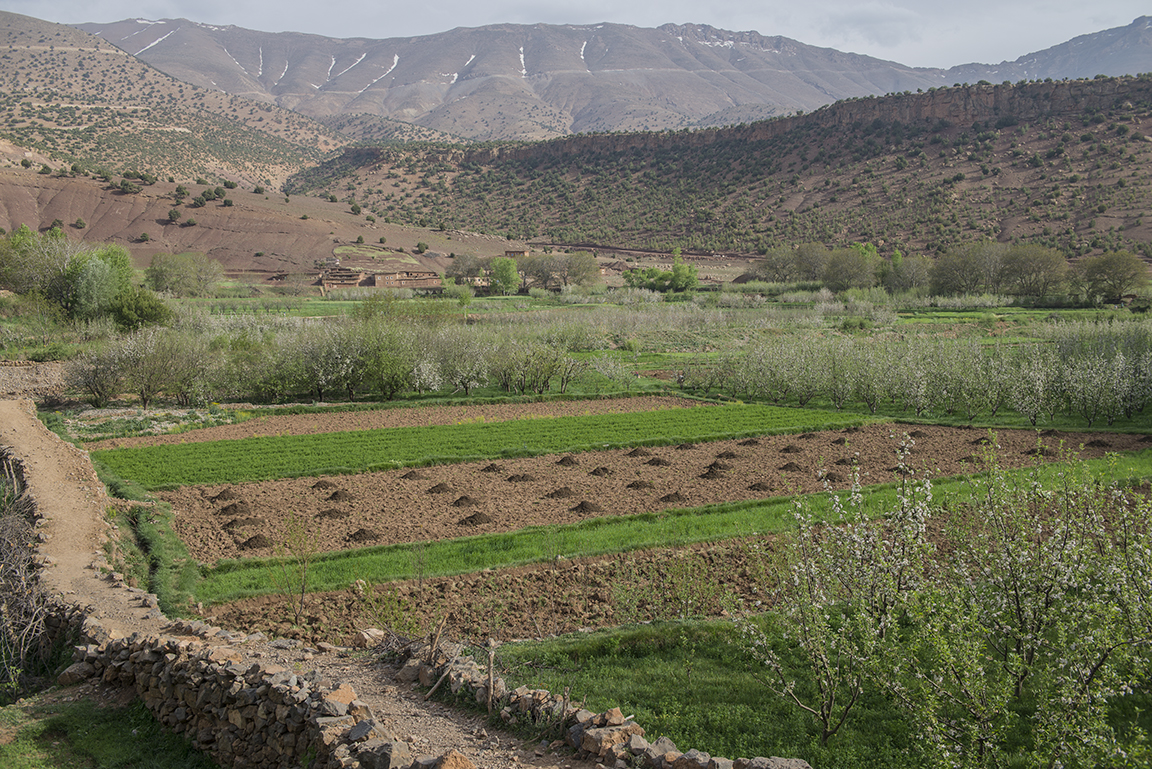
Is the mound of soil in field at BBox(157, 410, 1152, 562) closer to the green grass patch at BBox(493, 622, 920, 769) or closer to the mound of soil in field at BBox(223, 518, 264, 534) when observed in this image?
the mound of soil in field at BBox(223, 518, 264, 534)

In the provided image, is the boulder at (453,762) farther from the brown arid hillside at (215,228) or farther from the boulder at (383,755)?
the brown arid hillside at (215,228)

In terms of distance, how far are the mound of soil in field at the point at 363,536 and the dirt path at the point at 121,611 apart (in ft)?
15.4

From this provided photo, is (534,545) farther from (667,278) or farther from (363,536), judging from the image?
(667,278)

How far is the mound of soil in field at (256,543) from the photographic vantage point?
15.1 meters

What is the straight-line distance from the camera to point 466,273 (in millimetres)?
92312

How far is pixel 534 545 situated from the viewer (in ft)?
49.1

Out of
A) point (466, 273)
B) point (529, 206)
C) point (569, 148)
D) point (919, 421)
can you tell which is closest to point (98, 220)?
point (466, 273)

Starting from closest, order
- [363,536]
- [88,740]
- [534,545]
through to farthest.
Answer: [88,740]
[534,545]
[363,536]

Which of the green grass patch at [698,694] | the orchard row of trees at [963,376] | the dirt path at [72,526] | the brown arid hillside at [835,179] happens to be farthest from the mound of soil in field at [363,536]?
the brown arid hillside at [835,179]

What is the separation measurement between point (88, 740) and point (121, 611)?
9.48 feet

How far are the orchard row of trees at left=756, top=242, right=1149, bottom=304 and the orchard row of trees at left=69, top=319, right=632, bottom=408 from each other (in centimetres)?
4589

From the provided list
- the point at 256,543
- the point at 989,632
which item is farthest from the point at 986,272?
the point at 989,632

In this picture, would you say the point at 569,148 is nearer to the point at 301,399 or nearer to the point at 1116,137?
the point at 1116,137

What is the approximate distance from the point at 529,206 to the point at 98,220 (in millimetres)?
66391
